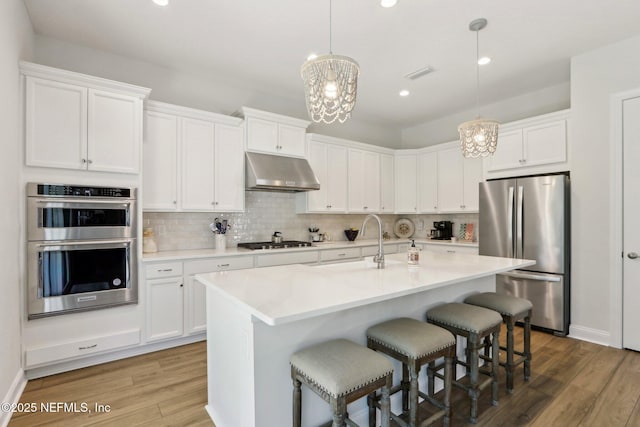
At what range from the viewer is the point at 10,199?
2.18 metres

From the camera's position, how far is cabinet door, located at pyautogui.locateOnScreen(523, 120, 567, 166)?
140 inches

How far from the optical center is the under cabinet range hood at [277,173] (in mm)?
3674

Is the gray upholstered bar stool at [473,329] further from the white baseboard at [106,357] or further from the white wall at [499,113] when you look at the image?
the white wall at [499,113]

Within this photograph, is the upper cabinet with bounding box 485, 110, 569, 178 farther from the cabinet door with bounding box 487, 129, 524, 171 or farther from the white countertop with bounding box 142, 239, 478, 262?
the white countertop with bounding box 142, 239, 478, 262

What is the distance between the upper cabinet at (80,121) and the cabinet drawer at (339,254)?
240 centimetres

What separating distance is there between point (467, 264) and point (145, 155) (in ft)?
10.5

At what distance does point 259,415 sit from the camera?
155 centimetres

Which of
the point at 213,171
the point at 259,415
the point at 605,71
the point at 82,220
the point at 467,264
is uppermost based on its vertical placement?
the point at 605,71

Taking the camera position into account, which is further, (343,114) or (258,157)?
(258,157)

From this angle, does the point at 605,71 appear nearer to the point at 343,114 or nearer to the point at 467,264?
the point at 467,264

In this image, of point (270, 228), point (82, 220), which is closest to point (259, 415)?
point (82, 220)

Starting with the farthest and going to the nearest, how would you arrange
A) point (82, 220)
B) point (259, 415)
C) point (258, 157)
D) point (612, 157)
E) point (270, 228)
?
point (270, 228) → point (258, 157) → point (612, 157) → point (82, 220) → point (259, 415)

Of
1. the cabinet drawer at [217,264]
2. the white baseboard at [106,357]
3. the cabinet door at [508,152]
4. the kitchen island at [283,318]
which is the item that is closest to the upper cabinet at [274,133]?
the cabinet drawer at [217,264]

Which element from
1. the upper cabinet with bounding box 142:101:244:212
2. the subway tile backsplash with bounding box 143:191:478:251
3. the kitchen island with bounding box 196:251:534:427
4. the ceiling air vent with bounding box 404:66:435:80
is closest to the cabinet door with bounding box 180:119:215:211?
the upper cabinet with bounding box 142:101:244:212
